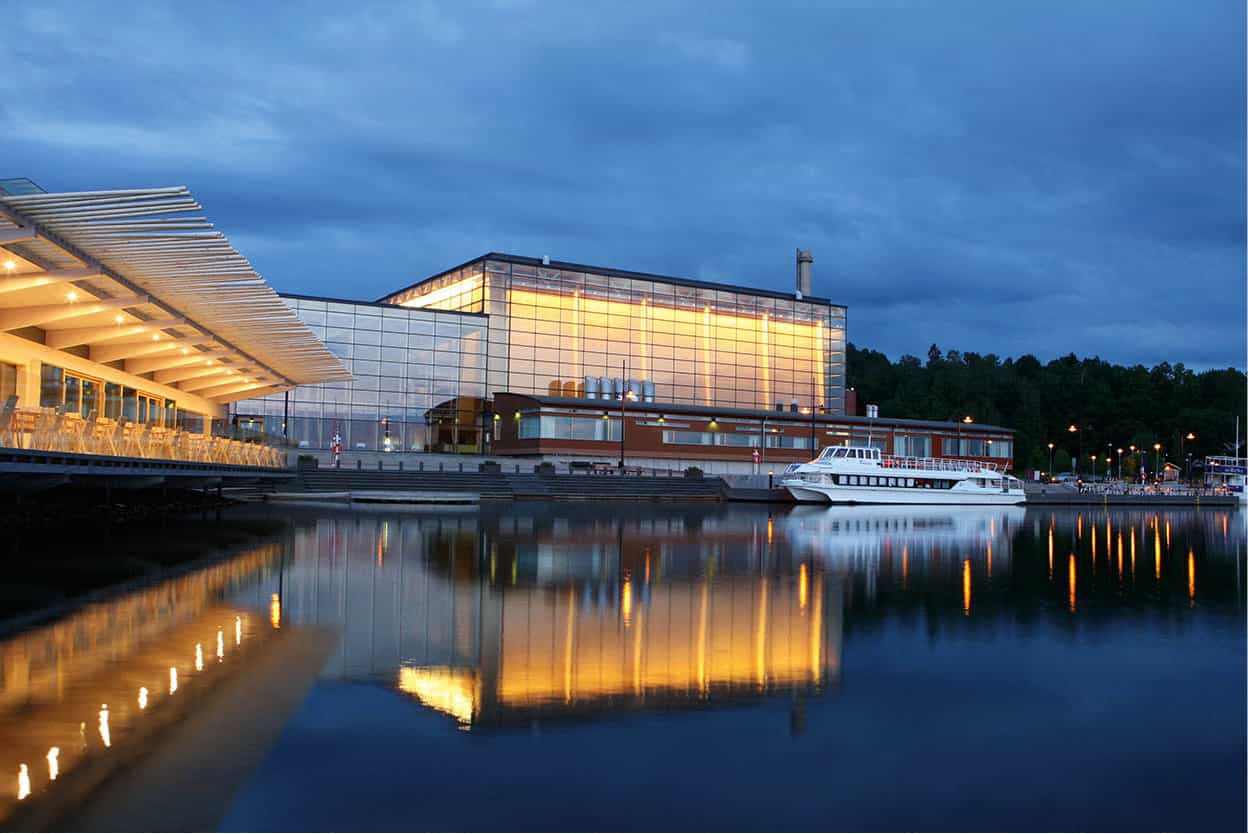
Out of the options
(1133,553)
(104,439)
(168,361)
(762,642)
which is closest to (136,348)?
(168,361)

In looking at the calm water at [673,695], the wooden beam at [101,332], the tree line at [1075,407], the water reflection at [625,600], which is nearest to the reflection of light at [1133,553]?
the water reflection at [625,600]

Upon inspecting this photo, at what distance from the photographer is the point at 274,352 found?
41.3 m

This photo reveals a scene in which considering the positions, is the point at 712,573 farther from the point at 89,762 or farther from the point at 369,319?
the point at 369,319

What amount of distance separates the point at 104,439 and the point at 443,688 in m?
15.1

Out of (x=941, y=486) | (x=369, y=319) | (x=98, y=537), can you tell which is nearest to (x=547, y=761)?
(x=98, y=537)

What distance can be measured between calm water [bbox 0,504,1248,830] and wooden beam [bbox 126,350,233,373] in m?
20.7

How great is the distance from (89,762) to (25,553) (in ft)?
55.6

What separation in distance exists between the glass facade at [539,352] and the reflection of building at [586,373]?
0.11m

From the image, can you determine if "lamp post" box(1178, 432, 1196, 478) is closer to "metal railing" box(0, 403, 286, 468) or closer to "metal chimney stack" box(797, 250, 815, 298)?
"metal chimney stack" box(797, 250, 815, 298)

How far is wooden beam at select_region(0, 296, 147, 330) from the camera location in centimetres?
2644

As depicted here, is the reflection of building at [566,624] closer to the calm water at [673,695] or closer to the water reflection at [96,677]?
the calm water at [673,695]

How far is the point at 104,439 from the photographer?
71.7ft

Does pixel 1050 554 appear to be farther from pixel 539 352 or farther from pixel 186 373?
pixel 539 352

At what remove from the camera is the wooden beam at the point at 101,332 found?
2980 centimetres
